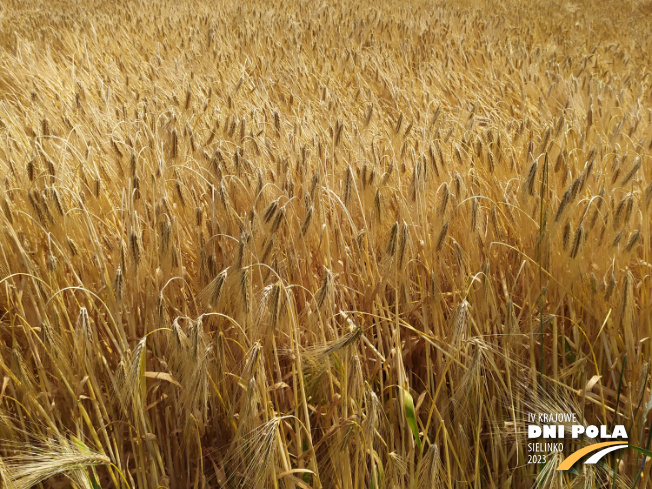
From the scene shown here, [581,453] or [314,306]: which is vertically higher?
[314,306]

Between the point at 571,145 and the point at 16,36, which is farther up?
the point at 16,36

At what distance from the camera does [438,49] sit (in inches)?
152

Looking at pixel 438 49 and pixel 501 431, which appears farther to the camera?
pixel 438 49

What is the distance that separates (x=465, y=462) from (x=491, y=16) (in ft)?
19.1

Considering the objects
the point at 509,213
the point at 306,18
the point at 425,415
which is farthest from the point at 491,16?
the point at 425,415

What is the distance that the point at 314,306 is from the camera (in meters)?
1.12

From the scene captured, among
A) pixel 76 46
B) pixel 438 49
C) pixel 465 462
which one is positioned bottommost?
pixel 465 462

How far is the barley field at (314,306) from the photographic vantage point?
90 centimetres

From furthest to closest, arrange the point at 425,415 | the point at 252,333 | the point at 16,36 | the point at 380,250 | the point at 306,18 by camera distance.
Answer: the point at 306,18
the point at 16,36
the point at 380,250
the point at 425,415
the point at 252,333

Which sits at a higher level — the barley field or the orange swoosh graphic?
the barley field

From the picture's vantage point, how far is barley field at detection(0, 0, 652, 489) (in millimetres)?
896

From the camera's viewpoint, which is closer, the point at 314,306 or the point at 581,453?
the point at 581,453

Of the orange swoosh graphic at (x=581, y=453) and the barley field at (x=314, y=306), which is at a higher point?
the barley field at (x=314, y=306)

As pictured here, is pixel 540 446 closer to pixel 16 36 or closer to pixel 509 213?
pixel 509 213
